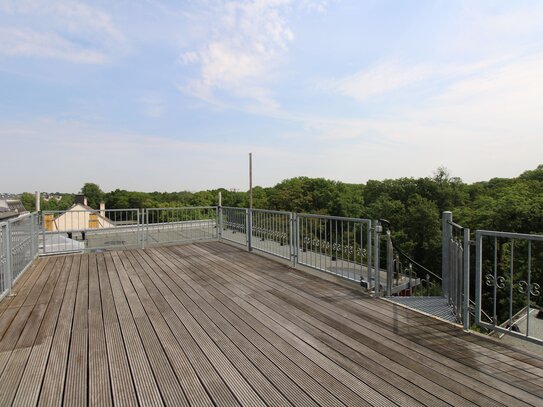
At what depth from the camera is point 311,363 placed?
2236mm

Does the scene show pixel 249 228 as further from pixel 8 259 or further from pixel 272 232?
pixel 8 259

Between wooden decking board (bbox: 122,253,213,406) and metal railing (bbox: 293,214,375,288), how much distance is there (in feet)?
8.39

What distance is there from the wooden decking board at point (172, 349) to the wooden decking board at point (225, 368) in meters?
0.18

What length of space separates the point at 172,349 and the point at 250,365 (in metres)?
0.73

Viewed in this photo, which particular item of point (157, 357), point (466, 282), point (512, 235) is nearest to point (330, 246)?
point (466, 282)

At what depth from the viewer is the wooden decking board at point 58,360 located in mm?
1846

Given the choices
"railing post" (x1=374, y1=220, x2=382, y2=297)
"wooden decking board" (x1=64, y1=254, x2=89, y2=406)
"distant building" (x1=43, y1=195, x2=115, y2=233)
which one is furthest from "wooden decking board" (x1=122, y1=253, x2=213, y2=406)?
"distant building" (x1=43, y1=195, x2=115, y2=233)

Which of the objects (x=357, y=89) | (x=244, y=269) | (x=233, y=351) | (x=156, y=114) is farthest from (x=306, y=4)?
(x=156, y=114)

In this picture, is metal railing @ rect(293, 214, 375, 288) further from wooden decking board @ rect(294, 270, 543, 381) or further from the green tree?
the green tree

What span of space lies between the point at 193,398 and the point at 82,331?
1.71 metres

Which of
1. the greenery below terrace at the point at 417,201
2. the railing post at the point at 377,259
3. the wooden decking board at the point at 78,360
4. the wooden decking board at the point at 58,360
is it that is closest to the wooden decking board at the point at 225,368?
the wooden decking board at the point at 78,360

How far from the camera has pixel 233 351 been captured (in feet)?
→ 7.99

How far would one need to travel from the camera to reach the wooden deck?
1854 millimetres

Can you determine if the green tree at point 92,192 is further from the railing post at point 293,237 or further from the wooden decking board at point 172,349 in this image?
the wooden decking board at point 172,349
